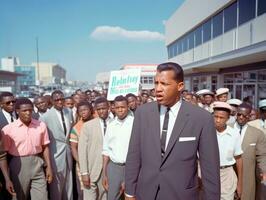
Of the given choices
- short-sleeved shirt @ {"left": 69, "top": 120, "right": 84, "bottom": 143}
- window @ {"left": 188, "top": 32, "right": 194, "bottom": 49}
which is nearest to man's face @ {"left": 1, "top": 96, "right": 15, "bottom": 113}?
short-sleeved shirt @ {"left": 69, "top": 120, "right": 84, "bottom": 143}

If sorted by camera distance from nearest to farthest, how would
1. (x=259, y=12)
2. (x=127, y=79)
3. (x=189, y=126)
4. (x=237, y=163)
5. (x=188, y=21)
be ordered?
(x=189, y=126) → (x=237, y=163) → (x=127, y=79) → (x=259, y=12) → (x=188, y=21)

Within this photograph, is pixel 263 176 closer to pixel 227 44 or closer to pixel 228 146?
pixel 228 146

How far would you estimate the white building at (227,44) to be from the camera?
33.2 feet

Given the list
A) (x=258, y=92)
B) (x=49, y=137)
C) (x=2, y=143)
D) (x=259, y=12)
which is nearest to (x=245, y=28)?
(x=259, y=12)

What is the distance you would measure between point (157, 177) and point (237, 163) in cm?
151

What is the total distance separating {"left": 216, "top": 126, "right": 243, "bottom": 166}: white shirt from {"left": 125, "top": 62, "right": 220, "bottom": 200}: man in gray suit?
989 millimetres

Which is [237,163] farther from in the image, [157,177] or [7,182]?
[7,182]

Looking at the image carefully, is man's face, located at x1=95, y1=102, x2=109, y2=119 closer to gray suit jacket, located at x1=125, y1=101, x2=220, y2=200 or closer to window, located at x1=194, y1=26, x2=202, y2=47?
gray suit jacket, located at x1=125, y1=101, x2=220, y2=200

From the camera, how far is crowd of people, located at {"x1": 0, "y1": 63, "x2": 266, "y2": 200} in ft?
6.74

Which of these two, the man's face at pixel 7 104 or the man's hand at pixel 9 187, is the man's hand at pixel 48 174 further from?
the man's face at pixel 7 104

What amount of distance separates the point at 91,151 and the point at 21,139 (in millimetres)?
970

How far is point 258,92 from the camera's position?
11570mm

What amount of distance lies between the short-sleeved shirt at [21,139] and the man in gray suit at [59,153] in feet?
1.66

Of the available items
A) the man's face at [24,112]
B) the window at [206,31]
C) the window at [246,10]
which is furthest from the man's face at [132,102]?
the window at [206,31]
